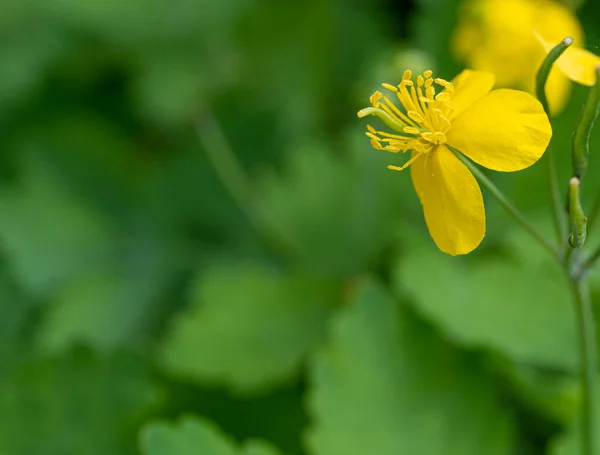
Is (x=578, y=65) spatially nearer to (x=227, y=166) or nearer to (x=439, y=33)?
(x=439, y=33)

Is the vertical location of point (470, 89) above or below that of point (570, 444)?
above

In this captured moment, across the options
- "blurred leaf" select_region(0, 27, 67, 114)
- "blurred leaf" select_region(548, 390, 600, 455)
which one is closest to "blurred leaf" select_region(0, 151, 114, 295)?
"blurred leaf" select_region(0, 27, 67, 114)

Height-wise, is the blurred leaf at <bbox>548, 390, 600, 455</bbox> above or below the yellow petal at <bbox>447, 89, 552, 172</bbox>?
below

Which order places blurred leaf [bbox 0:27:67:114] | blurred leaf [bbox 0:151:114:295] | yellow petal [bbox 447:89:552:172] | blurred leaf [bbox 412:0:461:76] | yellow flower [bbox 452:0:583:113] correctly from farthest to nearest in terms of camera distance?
blurred leaf [bbox 0:27:67:114] → blurred leaf [bbox 0:151:114:295] → blurred leaf [bbox 412:0:461:76] → yellow flower [bbox 452:0:583:113] → yellow petal [bbox 447:89:552:172]

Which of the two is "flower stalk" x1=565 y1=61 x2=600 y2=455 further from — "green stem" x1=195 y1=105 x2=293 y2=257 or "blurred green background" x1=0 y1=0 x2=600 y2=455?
"green stem" x1=195 y1=105 x2=293 y2=257

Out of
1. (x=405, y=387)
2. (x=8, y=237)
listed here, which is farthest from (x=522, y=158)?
(x=8, y=237)

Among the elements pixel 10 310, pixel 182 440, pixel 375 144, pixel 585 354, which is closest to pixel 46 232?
pixel 10 310

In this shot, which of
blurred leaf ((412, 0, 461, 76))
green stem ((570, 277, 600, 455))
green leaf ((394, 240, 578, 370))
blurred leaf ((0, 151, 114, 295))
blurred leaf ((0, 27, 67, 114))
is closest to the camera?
green stem ((570, 277, 600, 455))

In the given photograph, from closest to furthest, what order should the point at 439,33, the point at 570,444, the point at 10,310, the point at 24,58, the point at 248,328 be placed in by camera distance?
the point at 570,444
the point at 248,328
the point at 439,33
the point at 10,310
the point at 24,58
